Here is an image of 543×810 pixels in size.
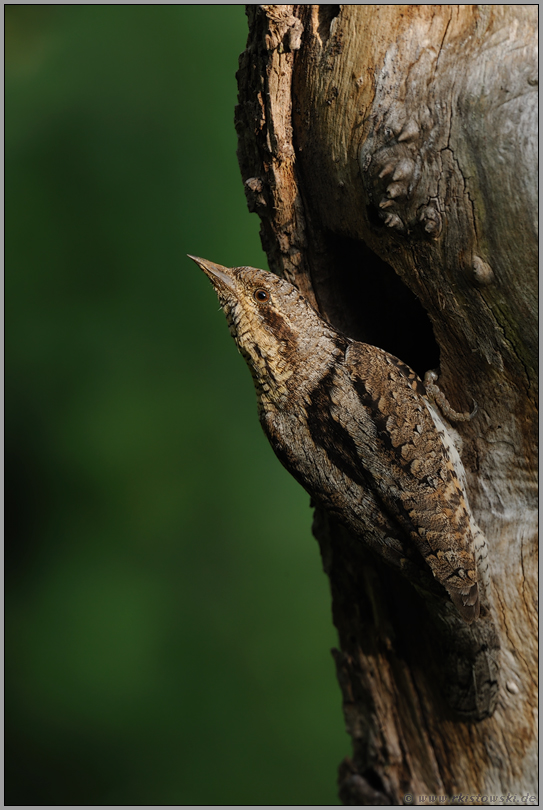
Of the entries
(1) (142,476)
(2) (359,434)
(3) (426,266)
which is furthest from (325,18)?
(1) (142,476)

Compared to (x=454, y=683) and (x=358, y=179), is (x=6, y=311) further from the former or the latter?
(x=454, y=683)

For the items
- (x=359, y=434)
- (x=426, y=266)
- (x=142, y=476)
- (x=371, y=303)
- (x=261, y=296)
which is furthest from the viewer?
(x=142, y=476)

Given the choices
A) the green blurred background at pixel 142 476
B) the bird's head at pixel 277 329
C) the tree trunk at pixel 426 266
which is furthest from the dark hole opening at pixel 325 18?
the green blurred background at pixel 142 476

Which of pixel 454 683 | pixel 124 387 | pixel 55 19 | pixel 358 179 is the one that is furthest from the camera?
pixel 124 387

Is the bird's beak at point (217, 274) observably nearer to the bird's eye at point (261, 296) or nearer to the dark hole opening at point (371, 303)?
the bird's eye at point (261, 296)

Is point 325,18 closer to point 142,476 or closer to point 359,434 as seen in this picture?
point 359,434

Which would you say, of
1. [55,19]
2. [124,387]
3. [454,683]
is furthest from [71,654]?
[55,19]

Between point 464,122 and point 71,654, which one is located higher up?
point 464,122
